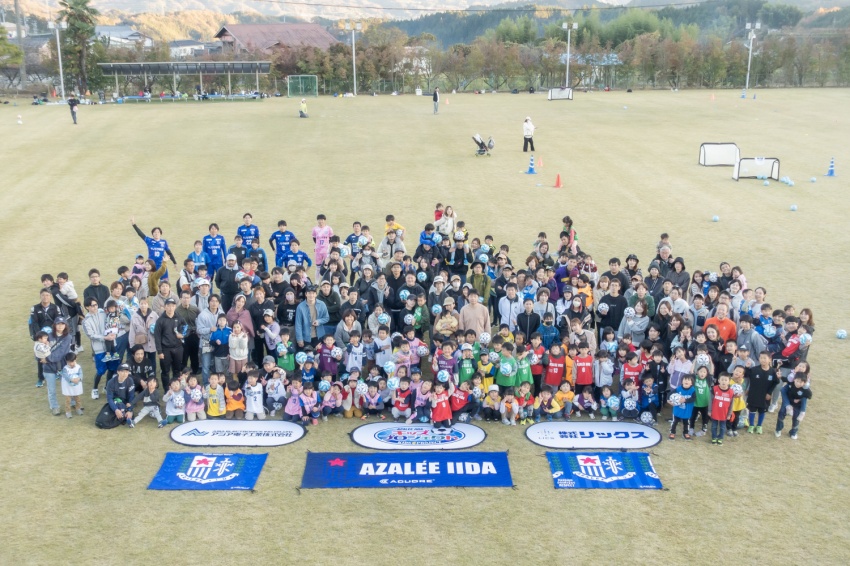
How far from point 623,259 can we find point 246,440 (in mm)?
11096

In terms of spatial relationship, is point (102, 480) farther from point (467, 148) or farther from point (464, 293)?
point (467, 148)

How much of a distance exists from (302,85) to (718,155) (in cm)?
3740

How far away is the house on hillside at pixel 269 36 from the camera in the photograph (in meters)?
90.4

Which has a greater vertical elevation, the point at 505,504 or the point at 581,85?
the point at 581,85

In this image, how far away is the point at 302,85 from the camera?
57094mm

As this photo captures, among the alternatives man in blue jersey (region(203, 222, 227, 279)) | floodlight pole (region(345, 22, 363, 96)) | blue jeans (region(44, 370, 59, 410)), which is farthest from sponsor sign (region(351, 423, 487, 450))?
floodlight pole (region(345, 22, 363, 96))

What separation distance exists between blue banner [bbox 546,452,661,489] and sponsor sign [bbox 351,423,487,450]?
1125mm

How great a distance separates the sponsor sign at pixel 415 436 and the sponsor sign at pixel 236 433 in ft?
2.93

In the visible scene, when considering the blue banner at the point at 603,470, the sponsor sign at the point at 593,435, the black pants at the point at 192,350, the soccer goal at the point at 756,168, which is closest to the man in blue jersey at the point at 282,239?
the black pants at the point at 192,350

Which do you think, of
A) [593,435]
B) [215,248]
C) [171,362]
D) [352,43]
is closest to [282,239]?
[215,248]

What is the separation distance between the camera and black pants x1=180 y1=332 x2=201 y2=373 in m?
11.2

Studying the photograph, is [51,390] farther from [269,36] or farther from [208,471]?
[269,36]

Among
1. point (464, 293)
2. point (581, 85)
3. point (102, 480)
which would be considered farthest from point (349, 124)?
point (581, 85)

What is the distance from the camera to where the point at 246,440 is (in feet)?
31.7
